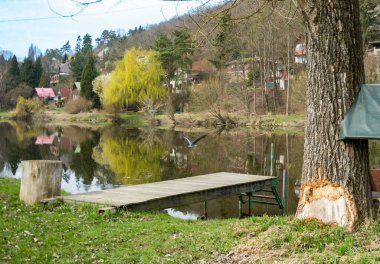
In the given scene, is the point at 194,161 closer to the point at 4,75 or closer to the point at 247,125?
the point at 247,125

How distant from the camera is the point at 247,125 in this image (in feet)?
165

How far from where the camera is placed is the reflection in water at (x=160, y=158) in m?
19.3

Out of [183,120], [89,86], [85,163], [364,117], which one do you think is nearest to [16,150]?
[85,163]

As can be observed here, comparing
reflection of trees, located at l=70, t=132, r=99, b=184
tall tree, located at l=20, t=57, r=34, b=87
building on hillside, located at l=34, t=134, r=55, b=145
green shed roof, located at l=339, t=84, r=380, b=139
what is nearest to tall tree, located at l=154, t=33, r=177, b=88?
building on hillside, located at l=34, t=134, r=55, b=145

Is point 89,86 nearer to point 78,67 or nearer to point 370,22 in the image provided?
point 78,67

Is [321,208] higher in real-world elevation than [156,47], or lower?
lower

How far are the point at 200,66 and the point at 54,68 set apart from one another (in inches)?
3316

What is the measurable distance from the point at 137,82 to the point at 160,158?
111 feet

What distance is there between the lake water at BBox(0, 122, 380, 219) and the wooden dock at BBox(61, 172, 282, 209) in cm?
120

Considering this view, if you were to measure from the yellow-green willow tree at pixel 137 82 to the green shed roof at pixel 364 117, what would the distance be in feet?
175

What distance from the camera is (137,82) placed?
197ft

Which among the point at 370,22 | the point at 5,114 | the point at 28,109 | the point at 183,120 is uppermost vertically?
the point at 370,22

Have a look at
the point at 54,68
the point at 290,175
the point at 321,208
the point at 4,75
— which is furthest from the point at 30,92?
the point at 321,208

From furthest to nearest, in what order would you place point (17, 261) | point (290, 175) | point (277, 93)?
1. point (277, 93)
2. point (290, 175)
3. point (17, 261)
